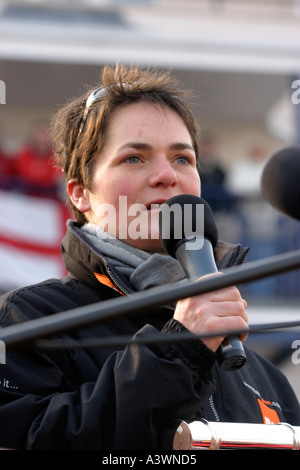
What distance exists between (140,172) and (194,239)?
1.62 ft

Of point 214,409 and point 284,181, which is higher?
point 284,181

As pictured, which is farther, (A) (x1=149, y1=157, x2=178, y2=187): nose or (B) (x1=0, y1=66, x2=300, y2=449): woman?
(A) (x1=149, y1=157, x2=178, y2=187): nose

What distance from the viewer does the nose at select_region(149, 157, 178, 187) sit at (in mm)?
1799

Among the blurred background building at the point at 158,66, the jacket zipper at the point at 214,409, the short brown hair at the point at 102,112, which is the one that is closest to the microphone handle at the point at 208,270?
the jacket zipper at the point at 214,409

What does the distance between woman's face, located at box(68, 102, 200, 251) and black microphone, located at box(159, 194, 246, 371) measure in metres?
0.29

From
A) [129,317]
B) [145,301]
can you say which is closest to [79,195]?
[129,317]

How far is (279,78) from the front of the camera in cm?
961

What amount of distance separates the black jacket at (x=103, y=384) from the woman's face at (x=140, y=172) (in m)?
0.14

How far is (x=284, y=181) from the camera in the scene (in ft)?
4.33

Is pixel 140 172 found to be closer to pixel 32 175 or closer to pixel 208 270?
pixel 208 270

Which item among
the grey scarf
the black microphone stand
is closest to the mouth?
the grey scarf

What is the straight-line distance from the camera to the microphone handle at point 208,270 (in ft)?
4.15

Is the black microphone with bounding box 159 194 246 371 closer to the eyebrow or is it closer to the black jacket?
the black jacket

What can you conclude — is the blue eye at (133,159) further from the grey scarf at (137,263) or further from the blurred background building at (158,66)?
the blurred background building at (158,66)
